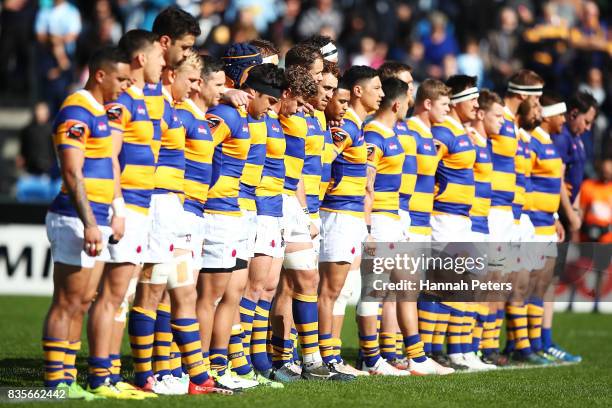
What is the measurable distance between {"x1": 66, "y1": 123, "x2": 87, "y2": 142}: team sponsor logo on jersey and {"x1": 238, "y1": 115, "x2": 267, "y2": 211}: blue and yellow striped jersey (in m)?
2.01

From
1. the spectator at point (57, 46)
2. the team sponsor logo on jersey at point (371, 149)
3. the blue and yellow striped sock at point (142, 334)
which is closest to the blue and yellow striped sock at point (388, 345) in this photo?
the team sponsor logo on jersey at point (371, 149)

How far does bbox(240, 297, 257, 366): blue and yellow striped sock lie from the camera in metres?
10.2

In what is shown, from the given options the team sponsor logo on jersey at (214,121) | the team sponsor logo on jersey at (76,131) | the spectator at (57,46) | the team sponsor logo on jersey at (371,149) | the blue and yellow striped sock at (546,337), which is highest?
the spectator at (57,46)

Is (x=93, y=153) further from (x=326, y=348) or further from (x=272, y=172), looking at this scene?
(x=326, y=348)

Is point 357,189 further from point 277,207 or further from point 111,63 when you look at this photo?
point 111,63

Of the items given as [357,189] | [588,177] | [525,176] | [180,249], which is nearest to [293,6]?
[588,177]

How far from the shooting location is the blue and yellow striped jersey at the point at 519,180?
13.3 m

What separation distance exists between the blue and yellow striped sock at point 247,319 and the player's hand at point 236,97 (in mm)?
1733

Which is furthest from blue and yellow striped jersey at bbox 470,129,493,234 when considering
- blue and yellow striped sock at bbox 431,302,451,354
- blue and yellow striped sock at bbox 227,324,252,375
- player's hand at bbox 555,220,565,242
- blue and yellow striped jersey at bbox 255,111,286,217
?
blue and yellow striped sock at bbox 227,324,252,375

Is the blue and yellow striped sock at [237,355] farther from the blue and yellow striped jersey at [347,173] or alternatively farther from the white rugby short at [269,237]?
the blue and yellow striped jersey at [347,173]

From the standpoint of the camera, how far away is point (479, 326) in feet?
42.8

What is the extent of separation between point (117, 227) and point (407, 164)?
4.14 m

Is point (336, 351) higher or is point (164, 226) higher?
point (164, 226)

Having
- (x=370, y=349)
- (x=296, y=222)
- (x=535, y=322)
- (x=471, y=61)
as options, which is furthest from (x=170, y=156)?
(x=471, y=61)
